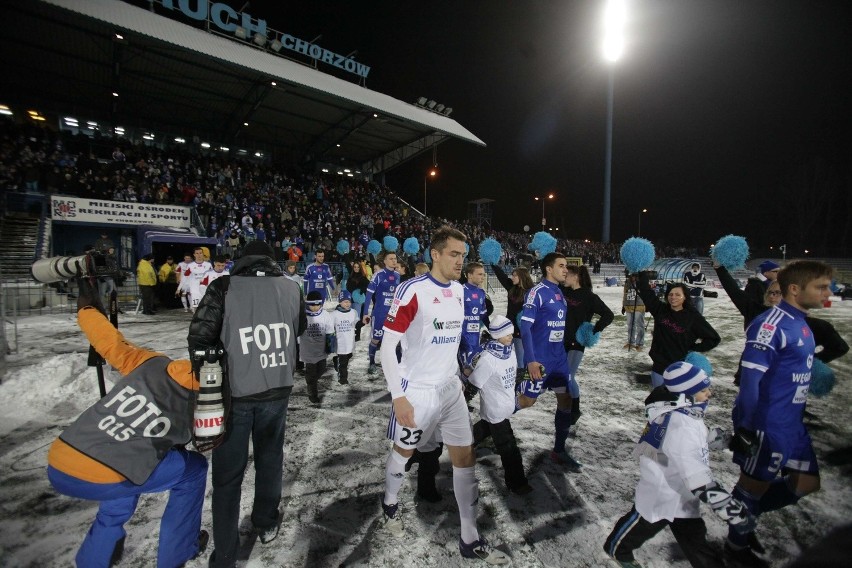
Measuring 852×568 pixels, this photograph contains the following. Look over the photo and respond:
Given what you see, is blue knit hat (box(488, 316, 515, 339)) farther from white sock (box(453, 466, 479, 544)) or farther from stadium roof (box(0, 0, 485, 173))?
stadium roof (box(0, 0, 485, 173))

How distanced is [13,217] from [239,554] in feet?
71.0

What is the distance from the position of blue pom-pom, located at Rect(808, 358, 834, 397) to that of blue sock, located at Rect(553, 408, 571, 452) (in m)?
2.51

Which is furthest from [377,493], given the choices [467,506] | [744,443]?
[744,443]

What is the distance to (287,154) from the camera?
31.8 meters

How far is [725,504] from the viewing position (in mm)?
2146

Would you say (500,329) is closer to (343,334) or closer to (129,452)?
(129,452)

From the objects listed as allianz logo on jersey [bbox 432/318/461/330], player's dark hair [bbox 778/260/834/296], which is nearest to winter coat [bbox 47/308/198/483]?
allianz logo on jersey [bbox 432/318/461/330]

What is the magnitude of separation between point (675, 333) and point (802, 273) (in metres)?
1.84

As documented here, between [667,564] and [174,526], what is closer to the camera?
[174,526]

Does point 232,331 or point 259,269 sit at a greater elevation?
point 259,269

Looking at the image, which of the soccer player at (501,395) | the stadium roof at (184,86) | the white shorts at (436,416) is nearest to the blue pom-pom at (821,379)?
the soccer player at (501,395)

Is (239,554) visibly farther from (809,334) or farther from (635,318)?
(635,318)

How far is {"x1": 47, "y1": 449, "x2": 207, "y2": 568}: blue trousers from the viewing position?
6.76ft

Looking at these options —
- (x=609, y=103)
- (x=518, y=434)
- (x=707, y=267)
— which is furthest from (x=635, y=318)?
(x=707, y=267)
